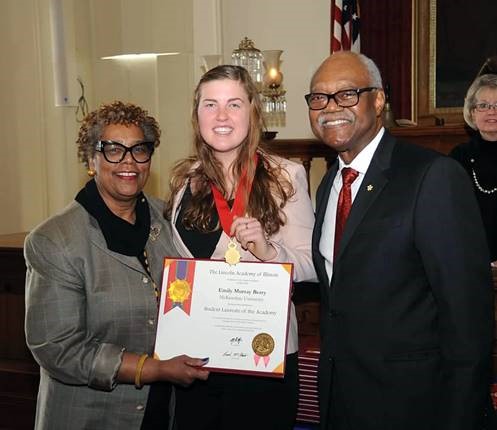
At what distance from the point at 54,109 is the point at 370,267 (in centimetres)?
596

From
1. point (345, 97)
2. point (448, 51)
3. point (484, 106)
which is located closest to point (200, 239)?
point (345, 97)

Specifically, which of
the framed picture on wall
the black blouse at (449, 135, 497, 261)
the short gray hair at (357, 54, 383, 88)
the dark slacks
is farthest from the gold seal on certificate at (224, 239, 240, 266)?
the framed picture on wall

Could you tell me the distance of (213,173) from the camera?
2.40 meters

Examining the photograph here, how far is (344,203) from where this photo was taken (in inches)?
76.2

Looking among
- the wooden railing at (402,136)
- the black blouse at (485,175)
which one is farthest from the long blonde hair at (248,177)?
the wooden railing at (402,136)

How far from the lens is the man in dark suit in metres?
1.70

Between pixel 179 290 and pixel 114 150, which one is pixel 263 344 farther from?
pixel 114 150

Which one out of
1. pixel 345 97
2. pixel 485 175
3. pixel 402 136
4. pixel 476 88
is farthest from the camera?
pixel 402 136

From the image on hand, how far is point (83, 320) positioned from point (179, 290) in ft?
1.06

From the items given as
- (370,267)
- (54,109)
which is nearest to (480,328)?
(370,267)

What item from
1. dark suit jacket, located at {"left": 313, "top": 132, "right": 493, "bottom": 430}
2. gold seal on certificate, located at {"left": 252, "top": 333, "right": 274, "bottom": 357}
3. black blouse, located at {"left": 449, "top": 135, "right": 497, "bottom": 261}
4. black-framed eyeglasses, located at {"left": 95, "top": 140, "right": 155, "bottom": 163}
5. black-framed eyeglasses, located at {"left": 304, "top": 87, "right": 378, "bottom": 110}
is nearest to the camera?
dark suit jacket, located at {"left": 313, "top": 132, "right": 493, "bottom": 430}

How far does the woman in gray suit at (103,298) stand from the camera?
82.6 inches

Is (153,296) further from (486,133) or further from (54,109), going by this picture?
(54,109)

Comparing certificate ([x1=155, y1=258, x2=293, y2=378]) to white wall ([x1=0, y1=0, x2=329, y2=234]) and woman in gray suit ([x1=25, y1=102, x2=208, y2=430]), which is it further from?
white wall ([x1=0, y1=0, x2=329, y2=234])
